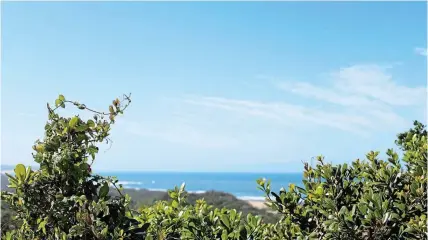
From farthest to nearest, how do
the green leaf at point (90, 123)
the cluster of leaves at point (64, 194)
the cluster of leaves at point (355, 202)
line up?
1. the cluster of leaves at point (355, 202)
2. the green leaf at point (90, 123)
3. the cluster of leaves at point (64, 194)

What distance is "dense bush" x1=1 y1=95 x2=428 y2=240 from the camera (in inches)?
103

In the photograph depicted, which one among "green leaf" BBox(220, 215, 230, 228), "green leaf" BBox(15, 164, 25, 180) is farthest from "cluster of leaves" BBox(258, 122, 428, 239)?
"green leaf" BBox(15, 164, 25, 180)

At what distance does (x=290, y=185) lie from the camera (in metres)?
3.62

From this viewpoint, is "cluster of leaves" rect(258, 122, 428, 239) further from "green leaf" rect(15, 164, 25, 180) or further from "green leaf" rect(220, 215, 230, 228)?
"green leaf" rect(15, 164, 25, 180)

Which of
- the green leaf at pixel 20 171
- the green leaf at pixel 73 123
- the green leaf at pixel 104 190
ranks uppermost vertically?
the green leaf at pixel 73 123

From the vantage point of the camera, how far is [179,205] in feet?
11.8

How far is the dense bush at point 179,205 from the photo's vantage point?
2.62 m

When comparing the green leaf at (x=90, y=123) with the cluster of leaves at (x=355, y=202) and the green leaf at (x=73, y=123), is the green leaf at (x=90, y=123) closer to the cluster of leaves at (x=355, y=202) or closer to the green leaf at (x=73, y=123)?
the green leaf at (x=73, y=123)

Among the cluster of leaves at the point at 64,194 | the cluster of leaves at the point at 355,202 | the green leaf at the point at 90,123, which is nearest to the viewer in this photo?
the cluster of leaves at the point at 64,194

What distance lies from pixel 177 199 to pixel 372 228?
1.44 m

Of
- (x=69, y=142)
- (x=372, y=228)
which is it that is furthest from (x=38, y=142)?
(x=372, y=228)

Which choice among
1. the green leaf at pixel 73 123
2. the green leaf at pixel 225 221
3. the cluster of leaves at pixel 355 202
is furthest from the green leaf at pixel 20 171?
the cluster of leaves at pixel 355 202

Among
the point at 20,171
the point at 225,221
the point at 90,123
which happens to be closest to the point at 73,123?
the point at 90,123

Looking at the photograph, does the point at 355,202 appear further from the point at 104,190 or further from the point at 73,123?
the point at 73,123
